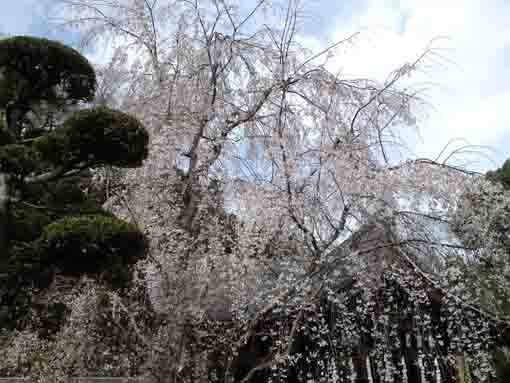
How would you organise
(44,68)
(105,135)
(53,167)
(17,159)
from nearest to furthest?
(17,159) → (105,135) → (53,167) → (44,68)

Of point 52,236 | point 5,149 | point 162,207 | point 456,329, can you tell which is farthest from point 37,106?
point 456,329

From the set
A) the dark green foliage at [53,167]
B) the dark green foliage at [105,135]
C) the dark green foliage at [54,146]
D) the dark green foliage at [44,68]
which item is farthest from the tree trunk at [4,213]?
the dark green foliage at [44,68]

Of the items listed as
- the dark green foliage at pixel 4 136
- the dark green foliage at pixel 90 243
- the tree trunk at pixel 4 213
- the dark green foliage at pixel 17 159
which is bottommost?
the dark green foliage at pixel 90 243

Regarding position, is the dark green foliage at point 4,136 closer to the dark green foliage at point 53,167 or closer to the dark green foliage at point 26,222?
the dark green foliage at point 53,167

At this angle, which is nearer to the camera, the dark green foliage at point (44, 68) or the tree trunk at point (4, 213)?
the tree trunk at point (4, 213)

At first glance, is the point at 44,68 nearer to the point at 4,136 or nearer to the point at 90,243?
the point at 4,136

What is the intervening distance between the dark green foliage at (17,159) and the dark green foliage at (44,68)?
1043 millimetres

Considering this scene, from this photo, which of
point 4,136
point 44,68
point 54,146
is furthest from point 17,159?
point 44,68

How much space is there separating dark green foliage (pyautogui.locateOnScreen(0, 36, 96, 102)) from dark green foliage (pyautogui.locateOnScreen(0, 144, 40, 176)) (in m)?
1.04

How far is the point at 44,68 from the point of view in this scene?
13.1ft

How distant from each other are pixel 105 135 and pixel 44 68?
3.88ft

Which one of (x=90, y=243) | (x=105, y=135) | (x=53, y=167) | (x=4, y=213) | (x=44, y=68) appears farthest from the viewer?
(x=44, y=68)

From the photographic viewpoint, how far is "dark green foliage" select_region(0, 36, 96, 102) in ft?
12.8

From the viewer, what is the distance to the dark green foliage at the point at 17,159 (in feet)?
10.5
